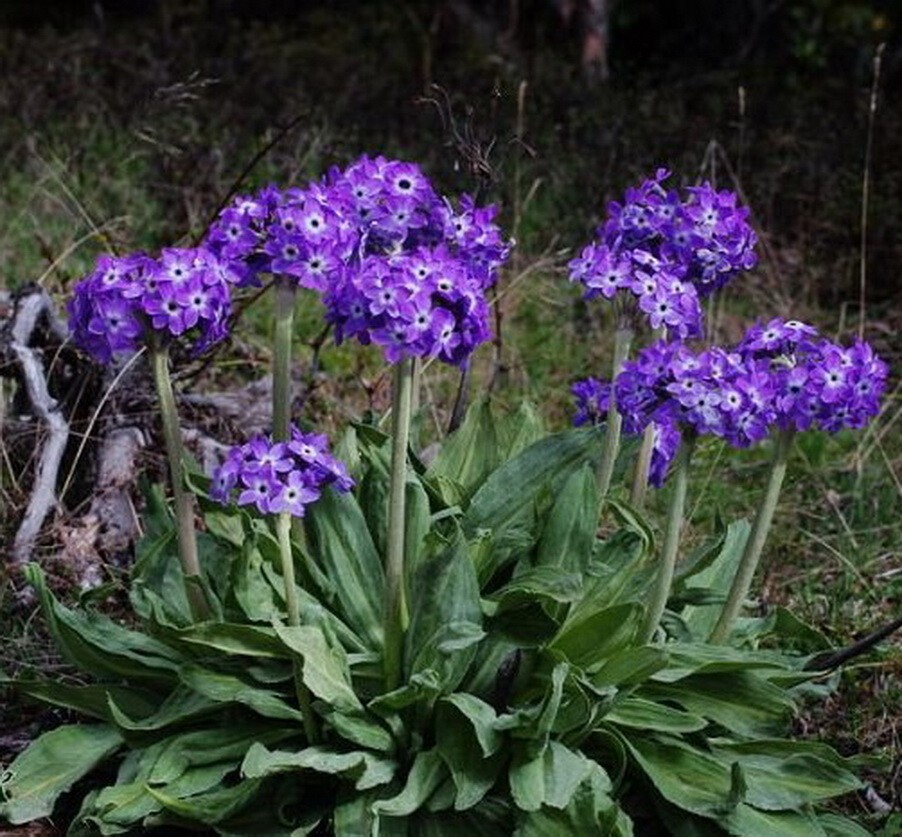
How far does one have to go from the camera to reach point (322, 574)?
144 inches

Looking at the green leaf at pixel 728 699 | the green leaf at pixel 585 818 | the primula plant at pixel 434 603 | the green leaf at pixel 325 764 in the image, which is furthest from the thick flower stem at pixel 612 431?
the green leaf at pixel 325 764

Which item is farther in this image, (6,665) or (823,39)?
(823,39)

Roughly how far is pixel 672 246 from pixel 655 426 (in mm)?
449

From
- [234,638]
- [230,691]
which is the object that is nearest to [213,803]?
[230,691]

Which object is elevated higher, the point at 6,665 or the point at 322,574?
the point at 322,574

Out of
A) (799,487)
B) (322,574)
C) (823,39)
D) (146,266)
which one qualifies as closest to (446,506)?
(322,574)

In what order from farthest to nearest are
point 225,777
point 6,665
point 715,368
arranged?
1. point 6,665
2. point 225,777
3. point 715,368

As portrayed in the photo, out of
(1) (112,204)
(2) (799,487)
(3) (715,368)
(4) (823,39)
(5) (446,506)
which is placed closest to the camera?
(3) (715,368)

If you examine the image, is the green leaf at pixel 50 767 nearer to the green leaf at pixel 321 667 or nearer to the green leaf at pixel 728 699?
the green leaf at pixel 321 667

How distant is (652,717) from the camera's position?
344cm

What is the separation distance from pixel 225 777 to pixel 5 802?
0.48m

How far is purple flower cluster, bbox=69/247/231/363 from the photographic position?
3154mm

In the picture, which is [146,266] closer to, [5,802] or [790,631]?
[5,802]

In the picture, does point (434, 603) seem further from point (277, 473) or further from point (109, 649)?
point (109, 649)
